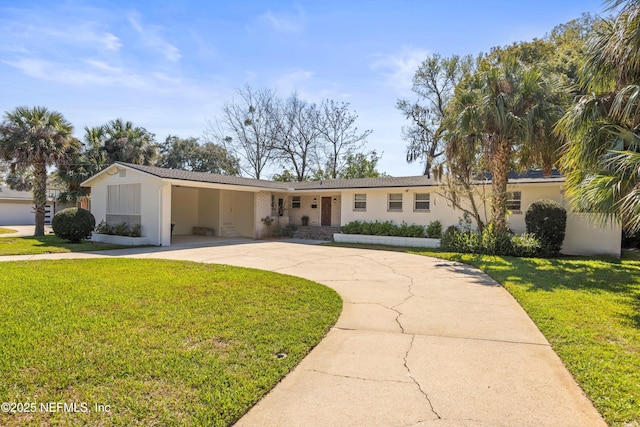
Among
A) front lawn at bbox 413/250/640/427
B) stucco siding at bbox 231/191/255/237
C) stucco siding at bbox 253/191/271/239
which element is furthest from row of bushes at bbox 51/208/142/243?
front lawn at bbox 413/250/640/427

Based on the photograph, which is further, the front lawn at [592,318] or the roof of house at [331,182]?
the roof of house at [331,182]

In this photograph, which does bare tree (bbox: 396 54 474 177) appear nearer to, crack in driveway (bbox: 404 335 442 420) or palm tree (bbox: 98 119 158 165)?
palm tree (bbox: 98 119 158 165)

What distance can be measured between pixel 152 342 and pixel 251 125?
32301 mm

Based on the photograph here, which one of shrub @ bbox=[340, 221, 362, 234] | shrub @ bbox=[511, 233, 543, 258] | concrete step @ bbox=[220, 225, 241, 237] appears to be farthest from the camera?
concrete step @ bbox=[220, 225, 241, 237]

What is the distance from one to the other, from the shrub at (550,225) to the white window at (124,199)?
1605 centimetres

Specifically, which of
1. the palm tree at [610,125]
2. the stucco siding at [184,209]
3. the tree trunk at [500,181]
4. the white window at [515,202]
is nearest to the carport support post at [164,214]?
the stucco siding at [184,209]

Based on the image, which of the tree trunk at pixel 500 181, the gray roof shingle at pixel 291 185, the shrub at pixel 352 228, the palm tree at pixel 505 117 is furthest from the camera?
the shrub at pixel 352 228

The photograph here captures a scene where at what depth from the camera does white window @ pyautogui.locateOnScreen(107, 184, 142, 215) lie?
1661 cm

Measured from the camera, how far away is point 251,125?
34.6 m

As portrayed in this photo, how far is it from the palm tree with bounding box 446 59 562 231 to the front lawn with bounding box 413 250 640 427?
3703mm

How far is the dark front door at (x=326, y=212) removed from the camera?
21.8m

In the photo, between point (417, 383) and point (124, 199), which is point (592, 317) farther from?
point (124, 199)

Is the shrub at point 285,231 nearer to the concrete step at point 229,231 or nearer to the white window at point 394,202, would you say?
the concrete step at point 229,231

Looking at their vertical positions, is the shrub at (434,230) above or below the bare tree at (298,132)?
below
